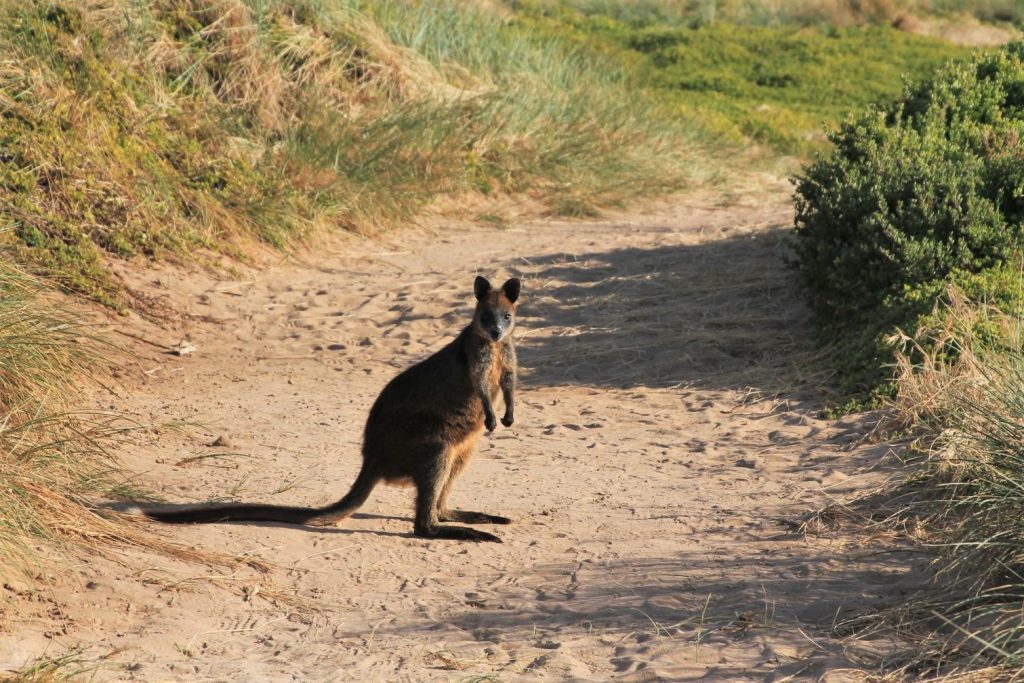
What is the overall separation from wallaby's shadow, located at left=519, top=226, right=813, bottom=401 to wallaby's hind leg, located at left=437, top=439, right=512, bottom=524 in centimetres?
275

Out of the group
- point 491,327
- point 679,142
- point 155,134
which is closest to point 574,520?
point 491,327

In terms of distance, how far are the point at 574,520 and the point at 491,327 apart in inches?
43.2

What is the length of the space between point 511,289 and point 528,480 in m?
1.30

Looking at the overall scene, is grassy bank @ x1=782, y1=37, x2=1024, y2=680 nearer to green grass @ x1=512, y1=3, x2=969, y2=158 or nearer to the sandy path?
the sandy path

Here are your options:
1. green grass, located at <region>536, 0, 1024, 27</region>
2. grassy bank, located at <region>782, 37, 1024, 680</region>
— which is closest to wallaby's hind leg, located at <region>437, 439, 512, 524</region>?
grassy bank, located at <region>782, 37, 1024, 680</region>

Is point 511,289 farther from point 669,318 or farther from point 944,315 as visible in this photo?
point 669,318

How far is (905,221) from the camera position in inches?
340

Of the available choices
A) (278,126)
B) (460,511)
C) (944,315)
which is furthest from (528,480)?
(278,126)

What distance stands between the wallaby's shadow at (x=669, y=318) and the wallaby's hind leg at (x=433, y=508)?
9.89ft

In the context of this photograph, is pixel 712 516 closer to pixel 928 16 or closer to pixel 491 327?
pixel 491 327

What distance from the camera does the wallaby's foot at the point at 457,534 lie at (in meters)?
6.00

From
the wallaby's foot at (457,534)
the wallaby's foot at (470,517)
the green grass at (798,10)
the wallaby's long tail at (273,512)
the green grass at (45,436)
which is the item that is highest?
the green grass at (798,10)

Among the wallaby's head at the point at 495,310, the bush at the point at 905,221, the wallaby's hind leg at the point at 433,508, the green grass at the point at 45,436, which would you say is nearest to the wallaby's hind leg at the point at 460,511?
the wallaby's hind leg at the point at 433,508

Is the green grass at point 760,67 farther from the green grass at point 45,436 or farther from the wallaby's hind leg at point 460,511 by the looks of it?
the wallaby's hind leg at point 460,511
